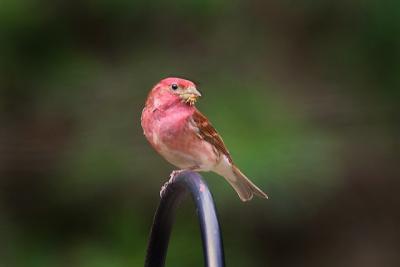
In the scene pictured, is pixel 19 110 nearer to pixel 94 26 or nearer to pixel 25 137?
pixel 25 137

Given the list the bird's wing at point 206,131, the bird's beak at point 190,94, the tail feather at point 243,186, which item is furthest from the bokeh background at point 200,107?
the bird's beak at point 190,94

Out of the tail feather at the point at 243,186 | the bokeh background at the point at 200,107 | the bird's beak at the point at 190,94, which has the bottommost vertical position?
the tail feather at the point at 243,186

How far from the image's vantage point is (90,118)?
4426mm

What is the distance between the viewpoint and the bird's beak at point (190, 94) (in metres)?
2.29

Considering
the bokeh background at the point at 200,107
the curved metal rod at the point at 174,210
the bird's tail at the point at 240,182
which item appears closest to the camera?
the curved metal rod at the point at 174,210

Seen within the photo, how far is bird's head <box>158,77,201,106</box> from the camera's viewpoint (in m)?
2.29

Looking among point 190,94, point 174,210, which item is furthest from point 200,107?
point 174,210

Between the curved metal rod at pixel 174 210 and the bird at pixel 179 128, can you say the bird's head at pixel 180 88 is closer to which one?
the bird at pixel 179 128

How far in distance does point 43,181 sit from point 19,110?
1.08 ft

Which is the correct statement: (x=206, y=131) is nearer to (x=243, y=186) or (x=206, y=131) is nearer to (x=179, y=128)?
(x=179, y=128)

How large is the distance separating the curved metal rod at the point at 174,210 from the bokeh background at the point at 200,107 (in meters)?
1.83

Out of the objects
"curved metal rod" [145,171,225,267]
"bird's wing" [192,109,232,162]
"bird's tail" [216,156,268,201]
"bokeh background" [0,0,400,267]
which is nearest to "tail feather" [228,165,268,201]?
"bird's tail" [216,156,268,201]

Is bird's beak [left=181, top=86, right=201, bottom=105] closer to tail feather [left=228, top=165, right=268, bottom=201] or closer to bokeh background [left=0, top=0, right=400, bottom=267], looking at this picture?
tail feather [left=228, top=165, right=268, bottom=201]

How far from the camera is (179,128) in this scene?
8.04 feet
